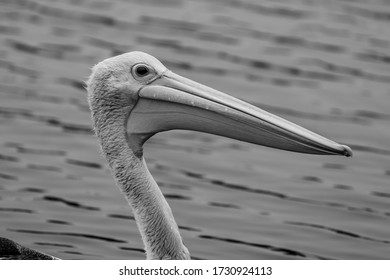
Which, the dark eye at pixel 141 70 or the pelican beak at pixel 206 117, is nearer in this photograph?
the pelican beak at pixel 206 117

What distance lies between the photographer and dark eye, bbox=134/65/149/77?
19.3 ft

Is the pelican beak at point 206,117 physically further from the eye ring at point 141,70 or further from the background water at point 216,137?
the background water at point 216,137

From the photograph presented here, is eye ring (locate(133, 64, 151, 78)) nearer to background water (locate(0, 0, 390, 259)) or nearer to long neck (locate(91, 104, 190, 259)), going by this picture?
long neck (locate(91, 104, 190, 259))

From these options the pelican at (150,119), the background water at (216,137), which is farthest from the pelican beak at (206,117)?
the background water at (216,137)

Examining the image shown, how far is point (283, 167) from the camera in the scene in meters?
9.47

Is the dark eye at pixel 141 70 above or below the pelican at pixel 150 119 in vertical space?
above

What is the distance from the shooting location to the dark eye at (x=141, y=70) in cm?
589

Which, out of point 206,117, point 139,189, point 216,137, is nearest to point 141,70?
point 206,117

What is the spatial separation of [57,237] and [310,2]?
21.4 feet
